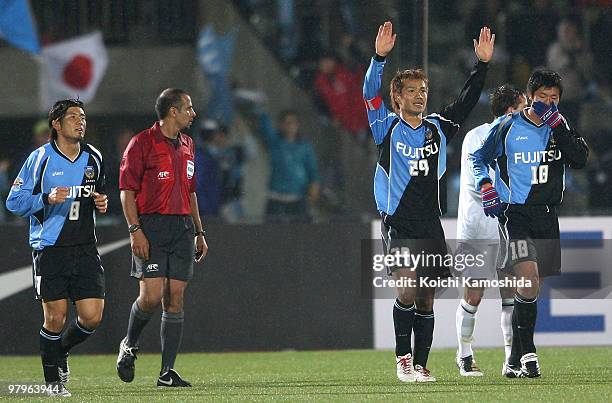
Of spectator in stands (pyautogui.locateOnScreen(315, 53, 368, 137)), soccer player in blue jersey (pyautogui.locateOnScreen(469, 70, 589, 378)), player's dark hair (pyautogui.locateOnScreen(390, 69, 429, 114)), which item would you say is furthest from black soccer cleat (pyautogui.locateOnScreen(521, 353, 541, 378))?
spectator in stands (pyautogui.locateOnScreen(315, 53, 368, 137))

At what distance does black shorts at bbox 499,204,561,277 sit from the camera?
8.71 meters

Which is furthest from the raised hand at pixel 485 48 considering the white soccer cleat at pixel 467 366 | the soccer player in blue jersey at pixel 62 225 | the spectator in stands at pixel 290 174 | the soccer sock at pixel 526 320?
the spectator in stands at pixel 290 174

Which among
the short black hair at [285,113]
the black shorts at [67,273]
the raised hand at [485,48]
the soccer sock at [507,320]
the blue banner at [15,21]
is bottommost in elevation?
the soccer sock at [507,320]

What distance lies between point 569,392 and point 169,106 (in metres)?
3.23

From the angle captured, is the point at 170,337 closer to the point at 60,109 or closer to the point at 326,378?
the point at 326,378

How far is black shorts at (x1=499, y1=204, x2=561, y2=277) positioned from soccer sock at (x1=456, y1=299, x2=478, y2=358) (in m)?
0.79

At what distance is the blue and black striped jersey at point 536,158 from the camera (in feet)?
28.6

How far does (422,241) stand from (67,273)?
2.30 metres

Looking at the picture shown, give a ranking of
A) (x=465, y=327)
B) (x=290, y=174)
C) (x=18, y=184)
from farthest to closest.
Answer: (x=290, y=174)
(x=465, y=327)
(x=18, y=184)

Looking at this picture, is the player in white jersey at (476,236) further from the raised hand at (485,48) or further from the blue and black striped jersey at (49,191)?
the blue and black striped jersey at (49,191)

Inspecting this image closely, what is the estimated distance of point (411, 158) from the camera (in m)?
8.51

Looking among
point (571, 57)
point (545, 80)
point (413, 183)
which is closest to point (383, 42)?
point (413, 183)

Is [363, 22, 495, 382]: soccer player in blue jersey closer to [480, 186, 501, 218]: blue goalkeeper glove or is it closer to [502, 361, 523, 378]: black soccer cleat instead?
[480, 186, 501, 218]: blue goalkeeper glove

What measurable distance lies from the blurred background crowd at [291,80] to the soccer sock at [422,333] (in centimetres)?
319
